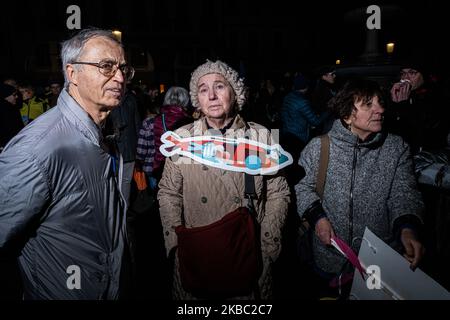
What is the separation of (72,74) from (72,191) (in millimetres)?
728

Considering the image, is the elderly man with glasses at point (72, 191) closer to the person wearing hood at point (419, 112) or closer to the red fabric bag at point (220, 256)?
the red fabric bag at point (220, 256)

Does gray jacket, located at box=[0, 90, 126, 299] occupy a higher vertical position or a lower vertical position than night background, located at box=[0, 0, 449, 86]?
lower

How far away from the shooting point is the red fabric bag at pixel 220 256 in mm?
2129

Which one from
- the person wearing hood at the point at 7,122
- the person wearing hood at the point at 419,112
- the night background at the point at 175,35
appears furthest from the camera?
the night background at the point at 175,35

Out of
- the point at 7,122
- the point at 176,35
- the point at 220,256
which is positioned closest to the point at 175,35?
the point at 176,35

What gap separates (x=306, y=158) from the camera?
261cm

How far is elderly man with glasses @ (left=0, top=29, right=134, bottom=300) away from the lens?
4.85 feet

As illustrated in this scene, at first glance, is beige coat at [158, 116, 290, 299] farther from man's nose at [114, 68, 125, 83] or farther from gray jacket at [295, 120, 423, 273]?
man's nose at [114, 68, 125, 83]

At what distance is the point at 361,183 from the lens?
2.40 meters

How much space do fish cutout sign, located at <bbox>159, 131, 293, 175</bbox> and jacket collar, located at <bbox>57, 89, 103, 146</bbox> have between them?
2.65ft

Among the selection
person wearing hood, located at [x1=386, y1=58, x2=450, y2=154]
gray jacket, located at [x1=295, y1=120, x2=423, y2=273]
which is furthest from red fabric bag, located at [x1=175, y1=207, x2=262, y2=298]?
person wearing hood, located at [x1=386, y1=58, x2=450, y2=154]

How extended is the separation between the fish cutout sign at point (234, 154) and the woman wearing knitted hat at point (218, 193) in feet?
0.17

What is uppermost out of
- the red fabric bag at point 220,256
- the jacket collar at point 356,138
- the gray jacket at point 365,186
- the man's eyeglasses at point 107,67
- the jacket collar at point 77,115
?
the man's eyeglasses at point 107,67

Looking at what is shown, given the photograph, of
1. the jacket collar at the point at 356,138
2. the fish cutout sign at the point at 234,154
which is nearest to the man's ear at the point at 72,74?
the fish cutout sign at the point at 234,154
